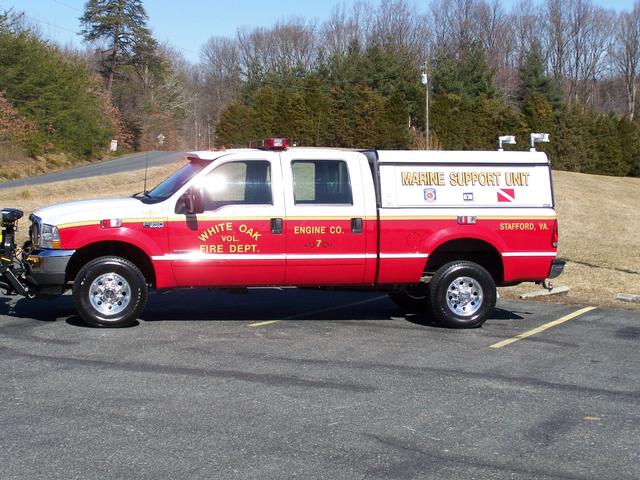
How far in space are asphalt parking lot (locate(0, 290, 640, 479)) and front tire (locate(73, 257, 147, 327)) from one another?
21 cm

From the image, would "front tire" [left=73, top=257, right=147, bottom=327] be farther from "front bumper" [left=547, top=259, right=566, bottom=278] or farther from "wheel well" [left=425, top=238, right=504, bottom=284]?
"front bumper" [left=547, top=259, right=566, bottom=278]

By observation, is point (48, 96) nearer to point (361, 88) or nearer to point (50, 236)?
point (361, 88)

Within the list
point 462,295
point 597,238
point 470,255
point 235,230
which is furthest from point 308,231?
point 597,238

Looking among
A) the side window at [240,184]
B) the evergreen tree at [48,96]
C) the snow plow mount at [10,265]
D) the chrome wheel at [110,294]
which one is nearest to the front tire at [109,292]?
the chrome wheel at [110,294]

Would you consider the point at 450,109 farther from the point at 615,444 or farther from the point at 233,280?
the point at 615,444

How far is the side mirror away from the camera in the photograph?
8.62 metres

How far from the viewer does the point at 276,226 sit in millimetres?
8844

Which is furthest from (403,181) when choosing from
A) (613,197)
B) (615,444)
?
(613,197)

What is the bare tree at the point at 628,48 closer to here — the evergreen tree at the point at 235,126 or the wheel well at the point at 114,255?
the evergreen tree at the point at 235,126

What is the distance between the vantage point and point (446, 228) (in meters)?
9.19

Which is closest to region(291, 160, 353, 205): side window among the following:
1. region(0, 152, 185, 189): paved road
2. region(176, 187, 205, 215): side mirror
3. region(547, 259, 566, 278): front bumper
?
region(176, 187, 205, 215): side mirror

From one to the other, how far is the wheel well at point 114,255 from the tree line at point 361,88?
37296 mm

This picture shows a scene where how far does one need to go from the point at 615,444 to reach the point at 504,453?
809 millimetres

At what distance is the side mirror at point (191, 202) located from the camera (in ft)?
28.3
